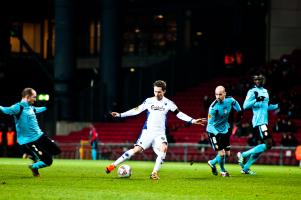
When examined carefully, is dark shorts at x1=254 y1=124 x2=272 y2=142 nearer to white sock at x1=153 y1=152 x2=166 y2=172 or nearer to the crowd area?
white sock at x1=153 y1=152 x2=166 y2=172

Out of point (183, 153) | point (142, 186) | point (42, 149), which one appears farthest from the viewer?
point (183, 153)

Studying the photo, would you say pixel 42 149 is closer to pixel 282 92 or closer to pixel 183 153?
pixel 183 153

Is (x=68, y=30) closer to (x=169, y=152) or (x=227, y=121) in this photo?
(x=169, y=152)

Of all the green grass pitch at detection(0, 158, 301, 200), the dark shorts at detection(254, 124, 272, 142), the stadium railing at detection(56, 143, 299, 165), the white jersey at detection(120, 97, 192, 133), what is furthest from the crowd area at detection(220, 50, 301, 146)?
the white jersey at detection(120, 97, 192, 133)

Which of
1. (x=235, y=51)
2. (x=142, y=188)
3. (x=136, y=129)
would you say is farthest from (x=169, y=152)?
(x=142, y=188)

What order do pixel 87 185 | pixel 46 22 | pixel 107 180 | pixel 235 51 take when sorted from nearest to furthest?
1. pixel 87 185
2. pixel 107 180
3. pixel 235 51
4. pixel 46 22

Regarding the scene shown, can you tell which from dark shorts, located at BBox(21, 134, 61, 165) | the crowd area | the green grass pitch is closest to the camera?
the green grass pitch

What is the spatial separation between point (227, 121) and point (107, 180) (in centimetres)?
390

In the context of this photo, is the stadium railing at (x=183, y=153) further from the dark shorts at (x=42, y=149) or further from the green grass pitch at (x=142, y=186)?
the dark shorts at (x=42, y=149)

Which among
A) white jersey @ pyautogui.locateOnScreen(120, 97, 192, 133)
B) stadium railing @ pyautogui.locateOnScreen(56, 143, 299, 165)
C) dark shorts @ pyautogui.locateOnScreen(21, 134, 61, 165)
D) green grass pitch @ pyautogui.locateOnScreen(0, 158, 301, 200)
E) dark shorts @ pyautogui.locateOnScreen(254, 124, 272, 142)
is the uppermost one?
white jersey @ pyautogui.locateOnScreen(120, 97, 192, 133)

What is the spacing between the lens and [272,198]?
16.8 m

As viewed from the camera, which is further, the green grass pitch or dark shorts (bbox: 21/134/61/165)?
dark shorts (bbox: 21/134/61/165)

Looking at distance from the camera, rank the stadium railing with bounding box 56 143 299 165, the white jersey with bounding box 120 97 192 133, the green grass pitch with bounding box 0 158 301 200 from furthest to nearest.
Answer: the stadium railing with bounding box 56 143 299 165 < the white jersey with bounding box 120 97 192 133 < the green grass pitch with bounding box 0 158 301 200

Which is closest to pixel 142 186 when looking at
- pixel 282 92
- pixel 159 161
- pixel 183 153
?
pixel 159 161
